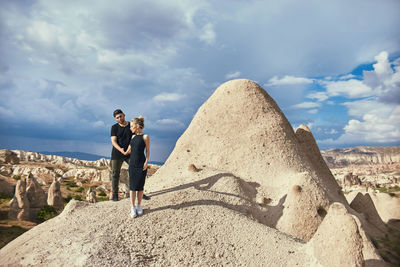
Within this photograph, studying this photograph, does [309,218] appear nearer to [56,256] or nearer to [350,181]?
[56,256]

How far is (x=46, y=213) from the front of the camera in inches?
778

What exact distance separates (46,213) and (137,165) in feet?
57.0

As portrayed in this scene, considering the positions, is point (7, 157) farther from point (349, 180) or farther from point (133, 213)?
point (349, 180)

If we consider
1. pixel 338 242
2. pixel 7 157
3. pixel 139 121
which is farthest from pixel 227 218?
pixel 7 157

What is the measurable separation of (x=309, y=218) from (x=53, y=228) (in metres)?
8.01

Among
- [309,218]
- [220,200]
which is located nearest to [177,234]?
[220,200]

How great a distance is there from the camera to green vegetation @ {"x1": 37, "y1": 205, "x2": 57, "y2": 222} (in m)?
19.5

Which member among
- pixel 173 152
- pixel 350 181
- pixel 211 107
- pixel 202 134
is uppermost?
pixel 211 107

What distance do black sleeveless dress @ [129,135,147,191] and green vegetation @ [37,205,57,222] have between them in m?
16.5

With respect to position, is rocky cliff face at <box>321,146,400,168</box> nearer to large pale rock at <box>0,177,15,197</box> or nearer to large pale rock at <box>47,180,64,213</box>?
large pale rock at <box>47,180,64,213</box>

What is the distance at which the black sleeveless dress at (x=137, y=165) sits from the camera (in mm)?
6695

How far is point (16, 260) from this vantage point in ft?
18.2

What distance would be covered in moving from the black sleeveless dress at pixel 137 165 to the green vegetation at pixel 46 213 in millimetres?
16542

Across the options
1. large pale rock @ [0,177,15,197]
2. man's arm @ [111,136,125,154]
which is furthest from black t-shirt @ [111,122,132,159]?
large pale rock @ [0,177,15,197]
